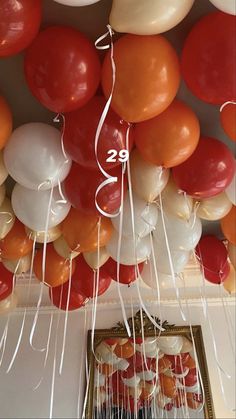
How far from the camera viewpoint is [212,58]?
598 mm

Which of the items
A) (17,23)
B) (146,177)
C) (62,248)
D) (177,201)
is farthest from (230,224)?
(17,23)

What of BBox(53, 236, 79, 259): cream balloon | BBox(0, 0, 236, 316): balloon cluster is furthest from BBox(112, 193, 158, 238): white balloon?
BBox(53, 236, 79, 259): cream balloon

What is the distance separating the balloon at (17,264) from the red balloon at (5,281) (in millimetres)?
18

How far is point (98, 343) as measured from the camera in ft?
5.42

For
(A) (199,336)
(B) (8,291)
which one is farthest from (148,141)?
(A) (199,336)

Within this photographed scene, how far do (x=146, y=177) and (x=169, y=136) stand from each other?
141 mm

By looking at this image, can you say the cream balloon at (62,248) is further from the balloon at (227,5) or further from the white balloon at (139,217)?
the balloon at (227,5)

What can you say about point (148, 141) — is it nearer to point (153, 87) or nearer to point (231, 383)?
point (153, 87)

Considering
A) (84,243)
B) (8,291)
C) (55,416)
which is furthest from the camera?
(55,416)

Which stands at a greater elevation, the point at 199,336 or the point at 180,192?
the point at 180,192

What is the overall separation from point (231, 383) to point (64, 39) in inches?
60.0

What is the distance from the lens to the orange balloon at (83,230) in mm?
984

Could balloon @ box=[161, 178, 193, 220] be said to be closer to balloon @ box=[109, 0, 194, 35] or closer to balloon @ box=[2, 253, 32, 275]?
balloon @ box=[109, 0, 194, 35]

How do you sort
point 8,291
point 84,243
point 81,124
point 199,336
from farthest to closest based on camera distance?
point 199,336, point 8,291, point 84,243, point 81,124
